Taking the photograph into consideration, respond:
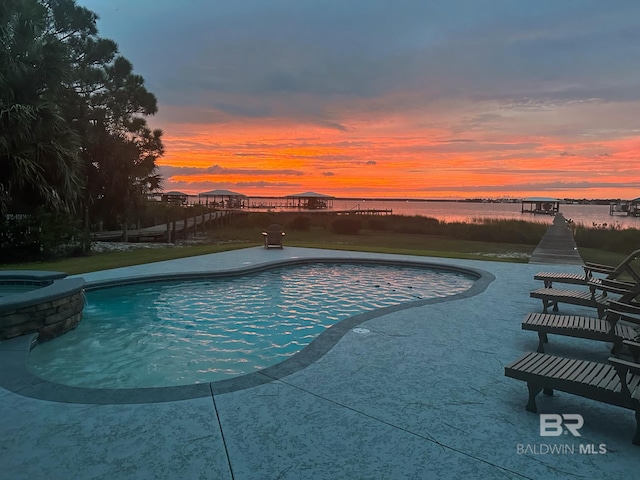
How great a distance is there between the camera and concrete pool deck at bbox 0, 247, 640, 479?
7.37ft

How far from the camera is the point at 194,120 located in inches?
679

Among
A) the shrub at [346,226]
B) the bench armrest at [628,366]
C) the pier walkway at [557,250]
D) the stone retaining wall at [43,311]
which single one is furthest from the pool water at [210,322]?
the shrub at [346,226]

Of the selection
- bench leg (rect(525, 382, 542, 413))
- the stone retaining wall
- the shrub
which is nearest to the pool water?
the stone retaining wall

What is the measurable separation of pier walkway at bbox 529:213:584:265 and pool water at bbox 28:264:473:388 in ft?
11.8

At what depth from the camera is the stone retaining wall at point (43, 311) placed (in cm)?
442

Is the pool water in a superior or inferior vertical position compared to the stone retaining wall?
inferior

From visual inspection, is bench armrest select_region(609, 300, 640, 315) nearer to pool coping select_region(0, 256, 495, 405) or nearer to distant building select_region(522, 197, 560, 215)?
pool coping select_region(0, 256, 495, 405)

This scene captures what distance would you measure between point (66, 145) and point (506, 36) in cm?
1215

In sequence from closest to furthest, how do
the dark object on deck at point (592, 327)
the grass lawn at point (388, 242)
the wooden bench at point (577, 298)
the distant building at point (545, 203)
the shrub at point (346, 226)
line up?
the dark object on deck at point (592, 327) < the wooden bench at point (577, 298) < the grass lawn at point (388, 242) < the shrub at point (346, 226) < the distant building at point (545, 203)

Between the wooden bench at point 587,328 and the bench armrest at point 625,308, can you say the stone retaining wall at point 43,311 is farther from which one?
the bench armrest at point 625,308

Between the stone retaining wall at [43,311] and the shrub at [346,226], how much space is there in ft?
64.6

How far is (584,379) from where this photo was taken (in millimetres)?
2764

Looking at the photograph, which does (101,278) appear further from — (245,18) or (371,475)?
(245,18)

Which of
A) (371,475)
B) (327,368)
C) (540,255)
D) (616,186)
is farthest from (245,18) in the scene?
(616,186)
